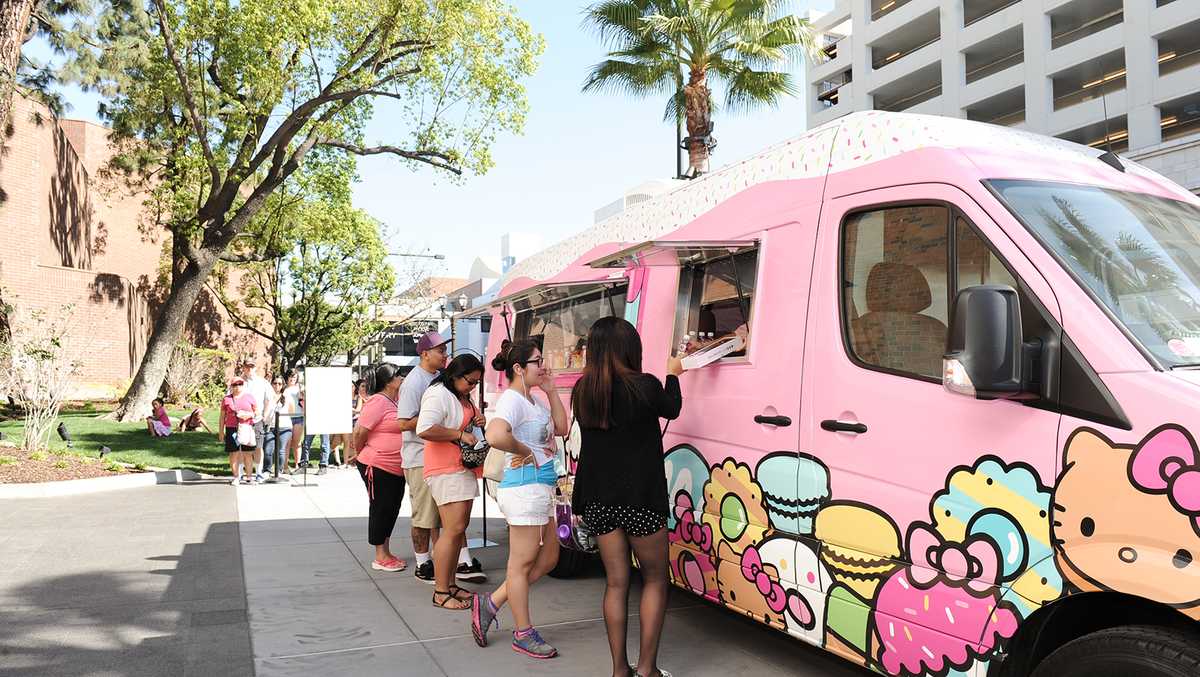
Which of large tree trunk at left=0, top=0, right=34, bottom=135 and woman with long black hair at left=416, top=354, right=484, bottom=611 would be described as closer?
woman with long black hair at left=416, top=354, right=484, bottom=611

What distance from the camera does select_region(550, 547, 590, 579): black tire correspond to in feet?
23.2

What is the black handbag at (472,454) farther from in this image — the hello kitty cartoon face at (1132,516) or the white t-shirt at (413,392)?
the hello kitty cartoon face at (1132,516)

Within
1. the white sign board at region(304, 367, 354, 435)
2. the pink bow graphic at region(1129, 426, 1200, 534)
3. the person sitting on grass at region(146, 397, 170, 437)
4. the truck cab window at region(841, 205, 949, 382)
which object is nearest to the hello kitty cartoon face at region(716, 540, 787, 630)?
the truck cab window at region(841, 205, 949, 382)

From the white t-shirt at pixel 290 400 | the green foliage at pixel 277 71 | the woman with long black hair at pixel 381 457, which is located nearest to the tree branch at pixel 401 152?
the green foliage at pixel 277 71

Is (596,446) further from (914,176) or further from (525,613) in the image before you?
(914,176)

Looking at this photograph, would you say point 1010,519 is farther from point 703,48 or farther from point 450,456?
point 703,48

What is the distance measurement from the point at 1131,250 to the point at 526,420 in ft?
10.2

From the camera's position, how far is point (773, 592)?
4137mm

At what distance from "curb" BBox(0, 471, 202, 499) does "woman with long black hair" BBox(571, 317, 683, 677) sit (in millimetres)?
10993

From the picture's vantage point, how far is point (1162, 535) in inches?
102

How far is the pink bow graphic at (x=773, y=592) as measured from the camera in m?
3.94

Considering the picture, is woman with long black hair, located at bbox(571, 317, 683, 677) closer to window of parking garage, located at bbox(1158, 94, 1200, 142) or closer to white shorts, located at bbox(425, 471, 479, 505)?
white shorts, located at bbox(425, 471, 479, 505)

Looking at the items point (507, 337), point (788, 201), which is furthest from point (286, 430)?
point (788, 201)

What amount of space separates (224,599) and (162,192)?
67.6 ft
